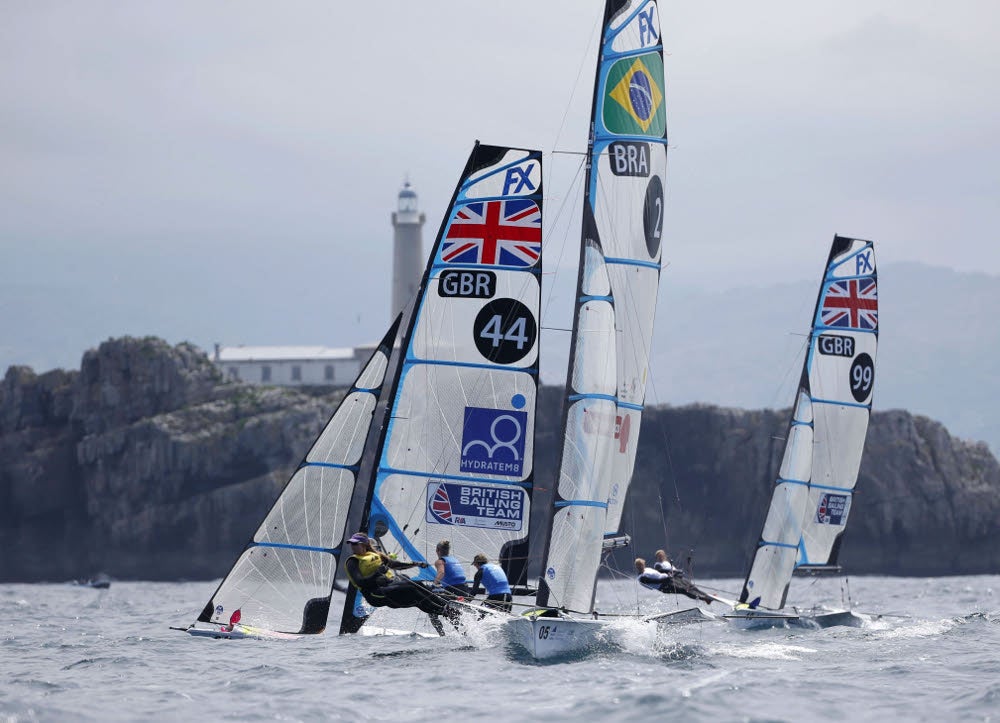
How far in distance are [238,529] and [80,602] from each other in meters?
28.5

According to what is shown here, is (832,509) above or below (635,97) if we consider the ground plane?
below

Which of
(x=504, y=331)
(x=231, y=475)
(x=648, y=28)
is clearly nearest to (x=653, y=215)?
(x=648, y=28)

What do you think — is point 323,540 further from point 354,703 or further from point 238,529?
point 238,529

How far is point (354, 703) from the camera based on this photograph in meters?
18.5

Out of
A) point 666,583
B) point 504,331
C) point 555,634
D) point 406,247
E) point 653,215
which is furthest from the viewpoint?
point 406,247

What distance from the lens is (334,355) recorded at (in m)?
124

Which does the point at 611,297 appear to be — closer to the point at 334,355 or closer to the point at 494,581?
the point at 494,581

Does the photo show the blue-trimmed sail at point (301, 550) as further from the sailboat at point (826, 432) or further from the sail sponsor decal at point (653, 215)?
the sailboat at point (826, 432)

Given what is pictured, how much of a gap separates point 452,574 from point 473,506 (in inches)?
96.3

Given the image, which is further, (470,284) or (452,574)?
(470,284)

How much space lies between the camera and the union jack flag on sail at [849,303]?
38781 millimetres

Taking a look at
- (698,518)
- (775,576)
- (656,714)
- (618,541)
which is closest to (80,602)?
(775,576)

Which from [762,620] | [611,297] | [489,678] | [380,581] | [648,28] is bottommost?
[762,620]

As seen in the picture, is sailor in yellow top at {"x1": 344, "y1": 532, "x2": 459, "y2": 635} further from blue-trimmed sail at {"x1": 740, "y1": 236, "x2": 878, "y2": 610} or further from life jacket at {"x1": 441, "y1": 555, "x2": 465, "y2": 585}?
blue-trimmed sail at {"x1": 740, "y1": 236, "x2": 878, "y2": 610}
